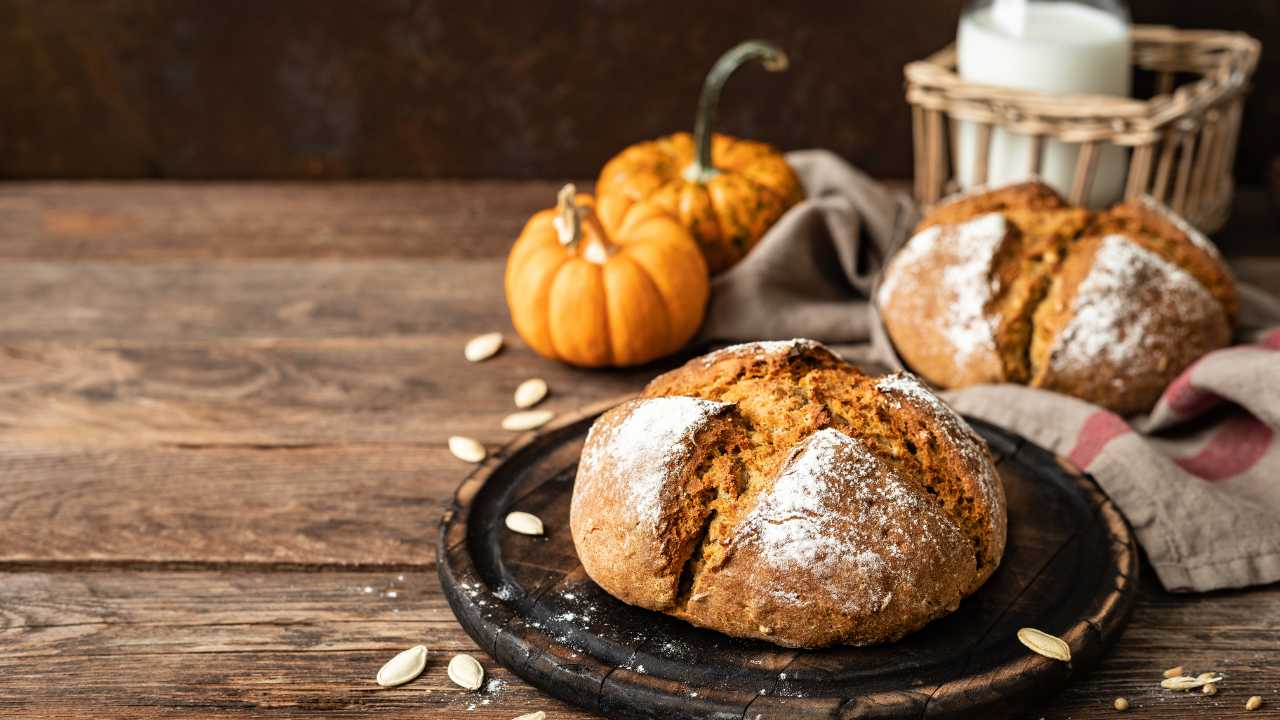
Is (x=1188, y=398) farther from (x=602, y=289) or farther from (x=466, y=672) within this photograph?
(x=466, y=672)

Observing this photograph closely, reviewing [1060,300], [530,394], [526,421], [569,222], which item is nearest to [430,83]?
[569,222]

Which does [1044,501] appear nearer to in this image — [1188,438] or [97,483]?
[1188,438]

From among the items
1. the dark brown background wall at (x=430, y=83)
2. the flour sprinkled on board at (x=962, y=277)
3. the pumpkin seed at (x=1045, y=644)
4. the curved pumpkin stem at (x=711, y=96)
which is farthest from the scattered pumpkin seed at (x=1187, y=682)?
the dark brown background wall at (x=430, y=83)

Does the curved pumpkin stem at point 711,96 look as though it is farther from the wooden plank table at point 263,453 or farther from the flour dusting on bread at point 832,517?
the flour dusting on bread at point 832,517

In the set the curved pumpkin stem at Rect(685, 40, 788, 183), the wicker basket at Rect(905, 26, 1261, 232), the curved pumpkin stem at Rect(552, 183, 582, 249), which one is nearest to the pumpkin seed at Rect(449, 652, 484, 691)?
the curved pumpkin stem at Rect(552, 183, 582, 249)

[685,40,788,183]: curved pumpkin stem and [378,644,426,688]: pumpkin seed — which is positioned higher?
[685,40,788,183]: curved pumpkin stem

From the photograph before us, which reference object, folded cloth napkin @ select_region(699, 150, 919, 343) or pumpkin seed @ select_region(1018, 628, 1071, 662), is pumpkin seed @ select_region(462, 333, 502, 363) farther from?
pumpkin seed @ select_region(1018, 628, 1071, 662)
